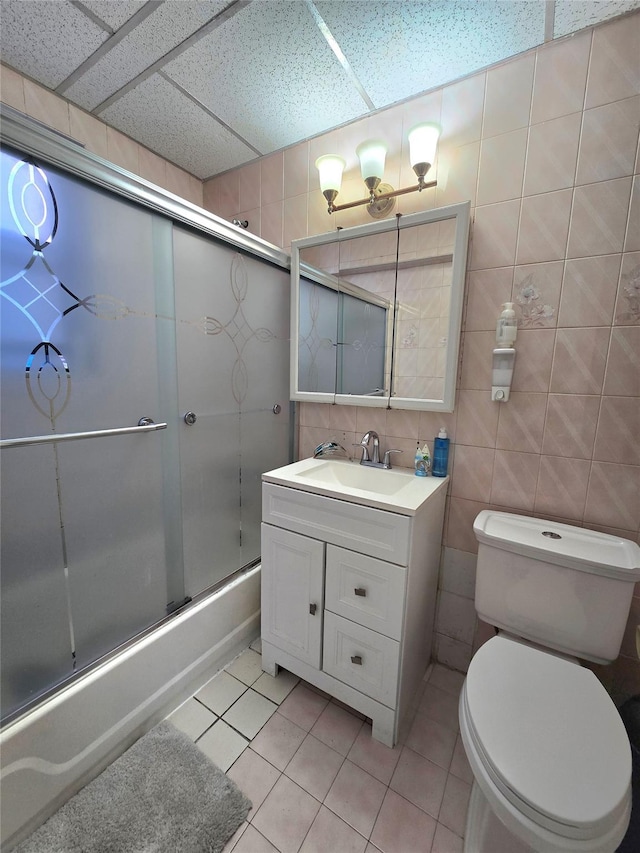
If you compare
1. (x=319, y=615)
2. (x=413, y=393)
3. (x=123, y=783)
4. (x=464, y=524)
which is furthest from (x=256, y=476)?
(x=123, y=783)

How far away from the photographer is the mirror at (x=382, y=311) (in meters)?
1.34

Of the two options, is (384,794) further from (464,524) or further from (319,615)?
(464,524)

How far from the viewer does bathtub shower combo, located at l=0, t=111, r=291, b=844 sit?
915 millimetres

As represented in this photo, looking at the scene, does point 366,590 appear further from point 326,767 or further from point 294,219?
point 294,219

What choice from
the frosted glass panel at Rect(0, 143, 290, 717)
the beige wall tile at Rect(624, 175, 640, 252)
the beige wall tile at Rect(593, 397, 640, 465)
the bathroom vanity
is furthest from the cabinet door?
the beige wall tile at Rect(624, 175, 640, 252)

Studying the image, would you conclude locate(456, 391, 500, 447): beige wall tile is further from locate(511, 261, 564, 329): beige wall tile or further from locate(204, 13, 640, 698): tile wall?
locate(511, 261, 564, 329): beige wall tile

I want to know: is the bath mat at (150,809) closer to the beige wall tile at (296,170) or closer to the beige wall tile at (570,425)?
the beige wall tile at (570,425)

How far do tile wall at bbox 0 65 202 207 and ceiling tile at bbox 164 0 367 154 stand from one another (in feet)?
1.58

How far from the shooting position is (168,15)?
3.49ft

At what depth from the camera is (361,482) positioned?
154 cm

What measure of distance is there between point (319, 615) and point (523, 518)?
817mm

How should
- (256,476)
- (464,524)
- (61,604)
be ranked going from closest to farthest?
(61,604)
(464,524)
(256,476)

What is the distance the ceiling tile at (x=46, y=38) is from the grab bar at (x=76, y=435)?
4.13 feet

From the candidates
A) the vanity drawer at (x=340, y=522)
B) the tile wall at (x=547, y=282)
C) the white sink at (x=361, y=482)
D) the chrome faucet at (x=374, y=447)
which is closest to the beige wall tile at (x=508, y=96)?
the tile wall at (x=547, y=282)
